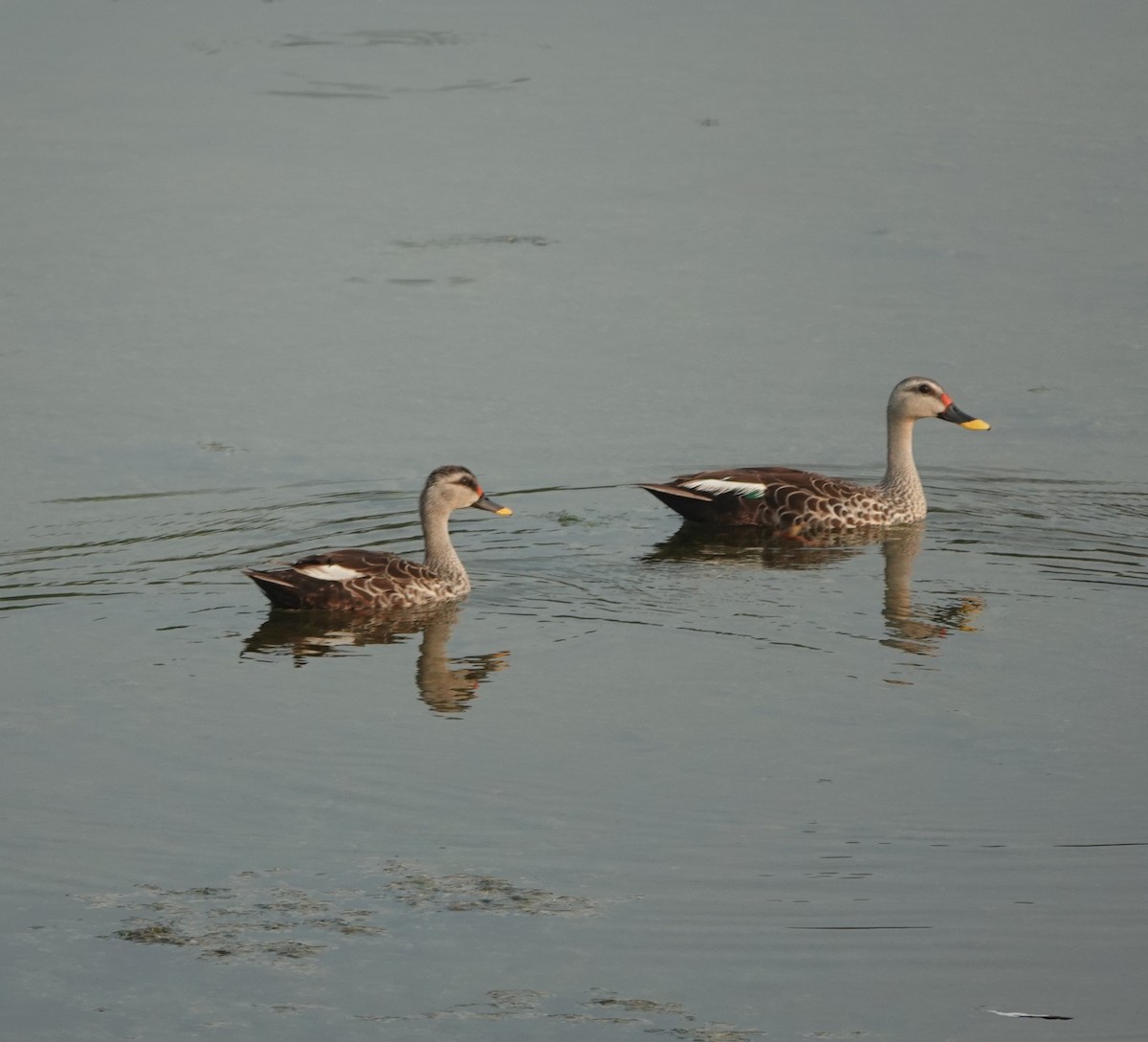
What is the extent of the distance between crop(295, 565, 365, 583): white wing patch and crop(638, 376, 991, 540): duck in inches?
86.1

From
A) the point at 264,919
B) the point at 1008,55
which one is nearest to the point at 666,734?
the point at 264,919

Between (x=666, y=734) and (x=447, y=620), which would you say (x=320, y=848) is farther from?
(x=447, y=620)

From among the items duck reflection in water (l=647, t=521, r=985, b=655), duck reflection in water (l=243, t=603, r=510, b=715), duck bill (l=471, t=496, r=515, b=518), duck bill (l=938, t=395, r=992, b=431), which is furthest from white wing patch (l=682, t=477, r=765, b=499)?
duck reflection in water (l=243, t=603, r=510, b=715)

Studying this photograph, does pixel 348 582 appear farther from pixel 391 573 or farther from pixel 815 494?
pixel 815 494

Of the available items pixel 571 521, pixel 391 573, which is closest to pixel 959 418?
pixel 571 521

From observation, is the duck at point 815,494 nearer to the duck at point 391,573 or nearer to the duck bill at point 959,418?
the duck bill at point 959,418

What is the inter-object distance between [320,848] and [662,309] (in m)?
9.08

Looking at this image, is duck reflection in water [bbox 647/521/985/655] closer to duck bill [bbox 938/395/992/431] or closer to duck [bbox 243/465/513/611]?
duck bill [bbox 938/395/992/431]

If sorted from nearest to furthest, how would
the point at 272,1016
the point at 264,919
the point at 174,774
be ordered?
the point at 272,1016 < the point at 264,919 < the point at 174,774

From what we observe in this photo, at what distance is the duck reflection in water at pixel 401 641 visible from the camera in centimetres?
986

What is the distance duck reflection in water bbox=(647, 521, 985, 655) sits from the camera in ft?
36.0

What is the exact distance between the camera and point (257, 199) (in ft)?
60.8

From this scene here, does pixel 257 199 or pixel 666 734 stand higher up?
pixel 257 199

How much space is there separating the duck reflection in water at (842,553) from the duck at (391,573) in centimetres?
129
